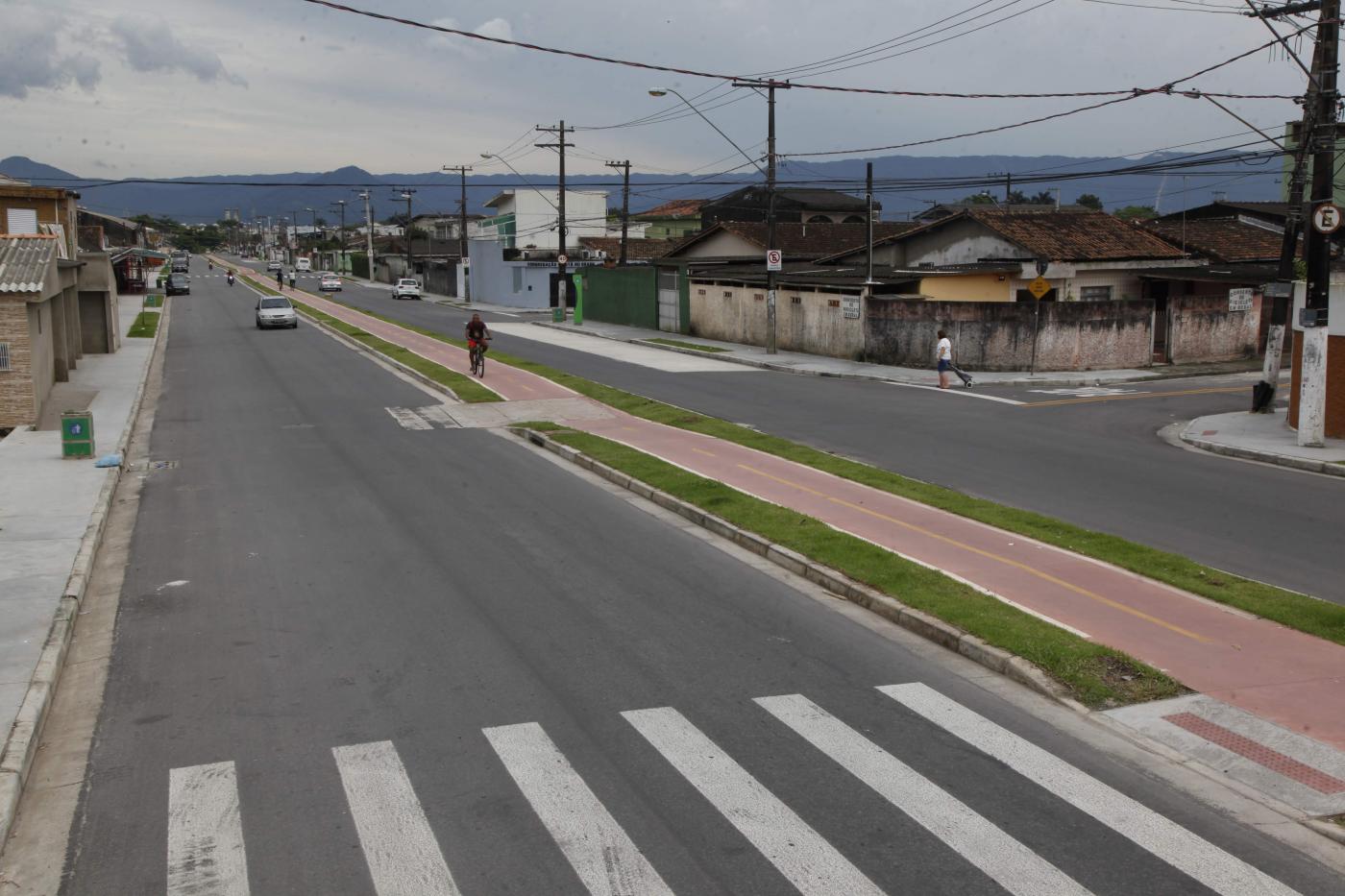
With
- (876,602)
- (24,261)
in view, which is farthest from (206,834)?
(24,261)

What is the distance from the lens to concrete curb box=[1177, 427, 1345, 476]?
18547mm

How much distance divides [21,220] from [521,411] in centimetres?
1964

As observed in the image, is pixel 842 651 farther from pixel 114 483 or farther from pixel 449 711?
pixel 114 483

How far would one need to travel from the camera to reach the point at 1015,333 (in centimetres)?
3366

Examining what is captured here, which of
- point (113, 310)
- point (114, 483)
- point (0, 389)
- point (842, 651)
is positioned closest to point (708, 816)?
point (842, 651)

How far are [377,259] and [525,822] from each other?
12493 cm

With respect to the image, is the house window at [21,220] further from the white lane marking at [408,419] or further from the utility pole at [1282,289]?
the utility pole at [1282,289]

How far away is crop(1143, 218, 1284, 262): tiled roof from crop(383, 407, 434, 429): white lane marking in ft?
105

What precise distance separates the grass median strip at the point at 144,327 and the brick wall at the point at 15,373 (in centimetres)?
2253

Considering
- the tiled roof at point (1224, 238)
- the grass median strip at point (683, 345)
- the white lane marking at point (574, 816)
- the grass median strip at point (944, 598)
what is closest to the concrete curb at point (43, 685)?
the white lane marking at point (574, 816)

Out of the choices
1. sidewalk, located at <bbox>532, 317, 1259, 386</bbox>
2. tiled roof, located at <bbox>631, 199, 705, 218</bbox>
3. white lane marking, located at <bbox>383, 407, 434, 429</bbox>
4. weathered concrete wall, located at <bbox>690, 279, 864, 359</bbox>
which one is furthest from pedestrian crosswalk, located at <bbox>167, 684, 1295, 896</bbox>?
tiled roof, located at <bbox>631, 199, 705, 218</bbox>

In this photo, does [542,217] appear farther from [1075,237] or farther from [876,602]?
[876,602]

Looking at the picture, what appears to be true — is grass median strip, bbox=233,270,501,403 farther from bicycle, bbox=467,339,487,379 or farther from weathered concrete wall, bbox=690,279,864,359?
weathered concrete wall, bbox=690,279,864,359

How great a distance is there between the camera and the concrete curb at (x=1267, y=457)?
1855 centimetres
